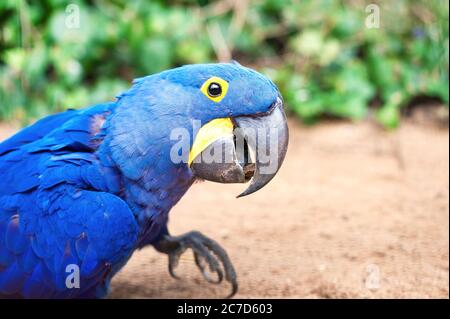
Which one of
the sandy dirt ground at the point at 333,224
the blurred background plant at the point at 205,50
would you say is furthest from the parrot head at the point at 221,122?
the blurred background plant at the point at 205,50

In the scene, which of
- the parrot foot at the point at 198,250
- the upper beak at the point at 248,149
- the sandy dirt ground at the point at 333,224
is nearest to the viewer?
the upper beak at the point at 248,149

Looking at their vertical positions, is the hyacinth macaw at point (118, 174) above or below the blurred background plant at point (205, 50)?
below

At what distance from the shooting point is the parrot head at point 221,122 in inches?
78.9

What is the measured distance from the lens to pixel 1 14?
4824 mm

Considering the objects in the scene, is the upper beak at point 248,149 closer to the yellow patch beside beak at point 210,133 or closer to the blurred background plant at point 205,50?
the yellow patch beside beak at point 210,133

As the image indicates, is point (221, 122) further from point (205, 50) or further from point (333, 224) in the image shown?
point (205, 50)

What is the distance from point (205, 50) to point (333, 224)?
80.6 inches

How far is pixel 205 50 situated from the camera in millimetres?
4855

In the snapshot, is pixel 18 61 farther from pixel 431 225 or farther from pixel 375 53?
pixel 431 225

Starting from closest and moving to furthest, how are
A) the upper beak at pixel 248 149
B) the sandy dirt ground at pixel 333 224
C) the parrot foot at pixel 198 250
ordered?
the upper beak at pixel 248 149, the parrot foot at pixel 198 250, the sandy dirt ground at pixel 333 224

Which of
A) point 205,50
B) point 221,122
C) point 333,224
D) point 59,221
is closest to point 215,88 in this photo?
point 221,122

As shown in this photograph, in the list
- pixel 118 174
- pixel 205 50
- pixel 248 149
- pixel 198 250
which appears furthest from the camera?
pixel 205 50

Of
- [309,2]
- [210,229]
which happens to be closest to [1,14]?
[309,2]

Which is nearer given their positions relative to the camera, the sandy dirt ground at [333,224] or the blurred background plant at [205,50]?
the sandy dirt ground at [333,224]
